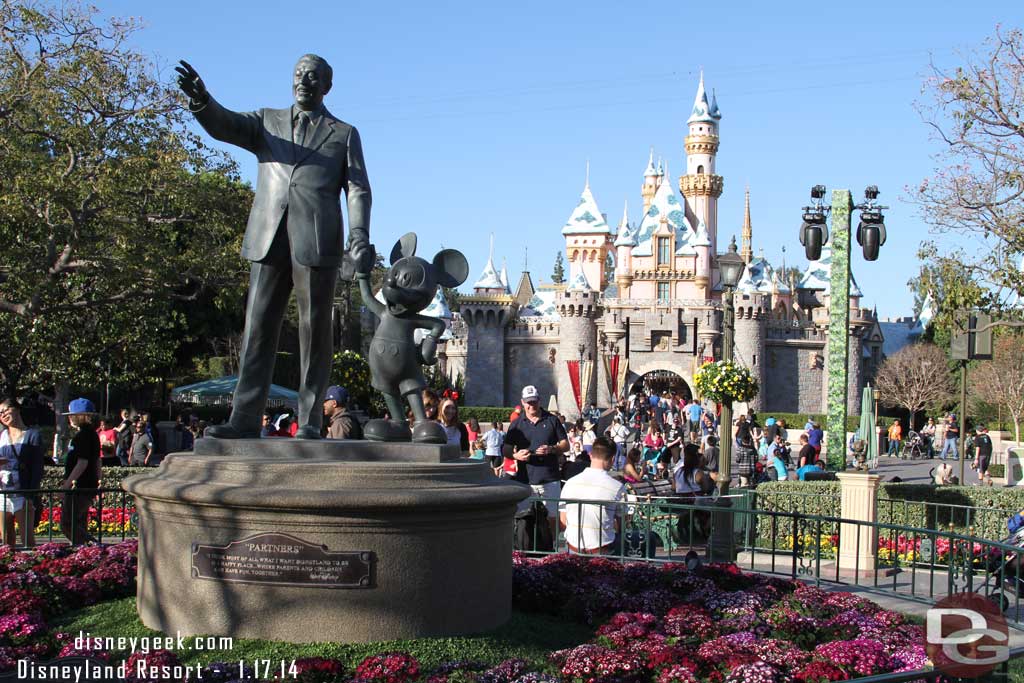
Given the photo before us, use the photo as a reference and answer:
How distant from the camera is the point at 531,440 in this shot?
9.69 m

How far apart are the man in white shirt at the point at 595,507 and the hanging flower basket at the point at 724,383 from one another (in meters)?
11.6

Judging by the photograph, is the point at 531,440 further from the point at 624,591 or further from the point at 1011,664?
the point at 1011,664

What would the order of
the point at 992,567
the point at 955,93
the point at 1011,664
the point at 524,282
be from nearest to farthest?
1. the point at 1011,664
2. the point at 992,567
3. the point at 955,93
4. the point at 524,282

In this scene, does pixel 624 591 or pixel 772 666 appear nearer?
pixel 772 666

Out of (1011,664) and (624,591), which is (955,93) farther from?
(1011,664)

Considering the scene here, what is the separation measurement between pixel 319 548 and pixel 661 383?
58341 mm

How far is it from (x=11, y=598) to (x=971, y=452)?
33.9 m

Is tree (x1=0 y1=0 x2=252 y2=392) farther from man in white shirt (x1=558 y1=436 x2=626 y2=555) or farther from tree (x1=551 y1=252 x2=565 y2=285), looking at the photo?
tree (x1=551 y1=252 x2=565 y2=285)

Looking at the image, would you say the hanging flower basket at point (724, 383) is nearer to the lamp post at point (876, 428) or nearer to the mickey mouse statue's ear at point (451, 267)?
the lamp post at point (876, 428)

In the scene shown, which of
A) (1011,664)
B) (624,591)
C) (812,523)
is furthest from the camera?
(812,523)

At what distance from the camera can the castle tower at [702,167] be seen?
68.4 m

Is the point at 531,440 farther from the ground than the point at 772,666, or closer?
farther from the ground

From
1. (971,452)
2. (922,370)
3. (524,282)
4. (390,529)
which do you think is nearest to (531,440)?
(390,529)

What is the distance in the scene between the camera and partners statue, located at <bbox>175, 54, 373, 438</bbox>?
20.0 ft
